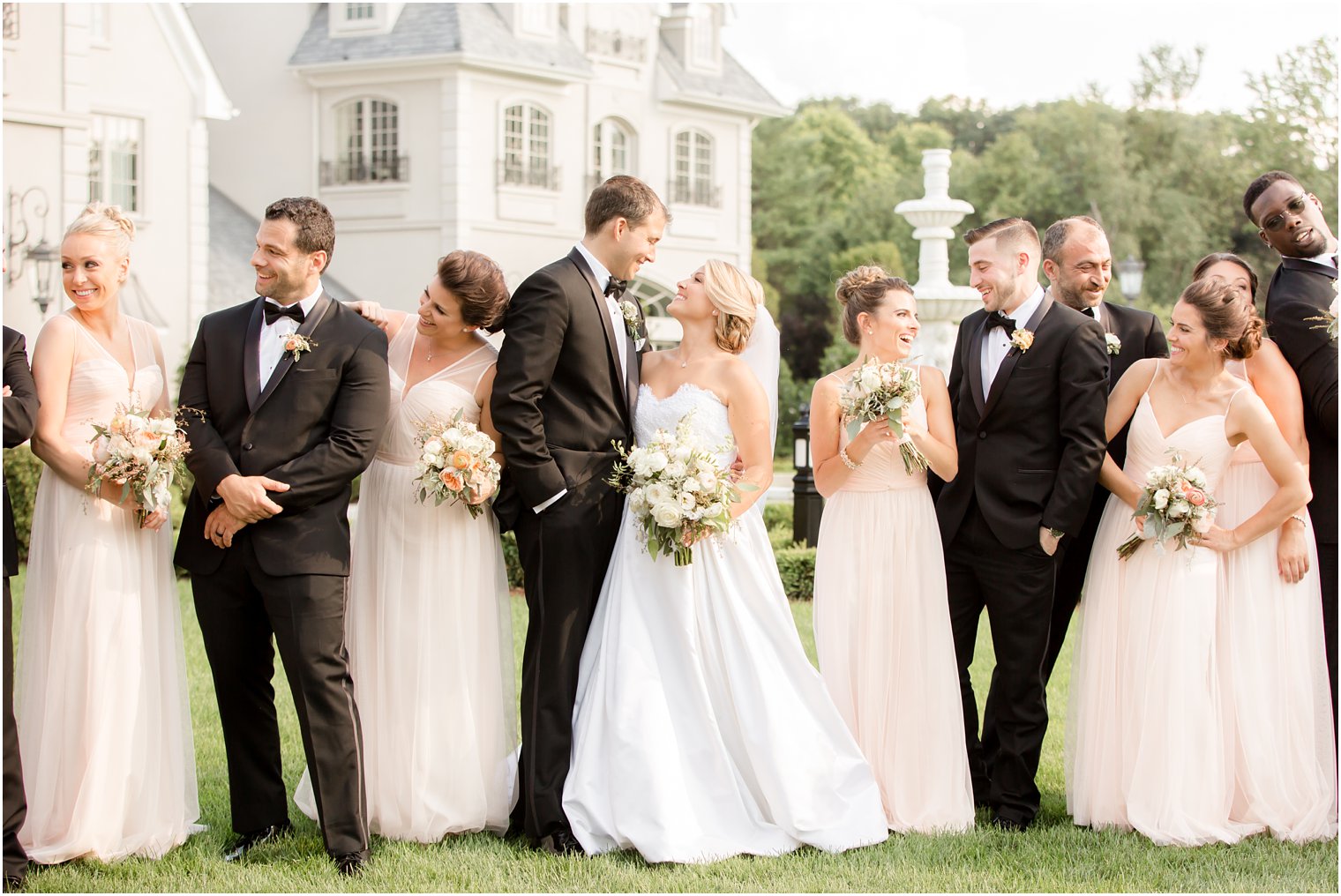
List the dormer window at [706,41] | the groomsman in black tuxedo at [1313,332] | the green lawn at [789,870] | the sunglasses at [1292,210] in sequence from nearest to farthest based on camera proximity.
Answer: the green lawn at [789,870] < the groomsman in black tuxedo at [1313,332] < the sunglasses at [1292,210] < the dormer window at [706,41]

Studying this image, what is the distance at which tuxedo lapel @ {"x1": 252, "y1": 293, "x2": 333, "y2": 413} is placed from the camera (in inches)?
210

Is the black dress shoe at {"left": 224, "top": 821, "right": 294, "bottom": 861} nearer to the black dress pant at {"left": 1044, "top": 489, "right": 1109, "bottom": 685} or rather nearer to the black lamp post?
the black dress pant at {"left": 1044, "top": 489, "right": 1109, "bottom": 685}

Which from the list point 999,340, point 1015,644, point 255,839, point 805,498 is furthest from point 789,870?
point 805,498

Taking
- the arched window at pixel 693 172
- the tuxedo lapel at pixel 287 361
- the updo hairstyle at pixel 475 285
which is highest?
the arched window at pixel 693 172

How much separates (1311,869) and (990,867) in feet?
4.04

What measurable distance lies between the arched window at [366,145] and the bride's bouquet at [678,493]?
2448 centimetres

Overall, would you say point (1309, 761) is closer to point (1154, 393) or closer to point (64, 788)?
point (1154, 393)

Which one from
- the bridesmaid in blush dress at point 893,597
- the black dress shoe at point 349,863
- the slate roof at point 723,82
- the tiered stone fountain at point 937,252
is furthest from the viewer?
the slate roof at point 723,82

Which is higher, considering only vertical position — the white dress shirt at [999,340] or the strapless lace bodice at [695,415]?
the white dress shirt at [999,340]

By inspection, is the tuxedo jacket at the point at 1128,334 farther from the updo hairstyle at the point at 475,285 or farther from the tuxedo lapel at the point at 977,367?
the updo hairstyle at the point at 475,285

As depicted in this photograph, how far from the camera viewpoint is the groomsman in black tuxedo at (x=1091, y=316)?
246 inches

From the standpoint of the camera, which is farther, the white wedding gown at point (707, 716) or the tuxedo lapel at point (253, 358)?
the white wedding gown at point (707, 716)

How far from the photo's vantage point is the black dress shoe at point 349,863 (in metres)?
5.25

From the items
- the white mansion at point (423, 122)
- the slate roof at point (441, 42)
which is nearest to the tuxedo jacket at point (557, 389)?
the white mansion at point (423, 122)
